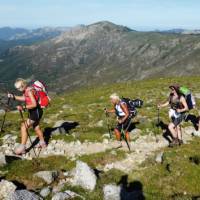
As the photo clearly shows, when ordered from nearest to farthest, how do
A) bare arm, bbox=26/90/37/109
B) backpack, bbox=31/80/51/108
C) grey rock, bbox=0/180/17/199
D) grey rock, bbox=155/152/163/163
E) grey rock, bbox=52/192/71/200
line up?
grey rock, bbox=52/192/71/200 → grey rock, bbox=0/180/17/199 → grey rock, bbox=155/152/163/163 → bare arm, bbox=26/90/37/109 → backpack, bbox=31/80/51/108

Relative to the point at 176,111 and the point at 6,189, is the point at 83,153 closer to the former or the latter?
the point at 176,111

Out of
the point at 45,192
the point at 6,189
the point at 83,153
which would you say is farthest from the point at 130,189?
the point at 83,153

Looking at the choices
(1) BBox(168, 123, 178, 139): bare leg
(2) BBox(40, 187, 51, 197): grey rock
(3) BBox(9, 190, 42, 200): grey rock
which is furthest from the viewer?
(1) BBox(168, 123, 178, 139): bare leg

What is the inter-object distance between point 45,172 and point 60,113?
17.2 meters

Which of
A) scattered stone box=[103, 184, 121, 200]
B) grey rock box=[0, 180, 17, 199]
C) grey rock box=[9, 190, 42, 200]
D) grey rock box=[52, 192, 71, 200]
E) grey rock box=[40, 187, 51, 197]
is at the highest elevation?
grey rock box=[9, 190, 42, 200]

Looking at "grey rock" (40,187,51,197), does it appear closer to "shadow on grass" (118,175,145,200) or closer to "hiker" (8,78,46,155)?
"shadow on grass" (118,175,145,200)

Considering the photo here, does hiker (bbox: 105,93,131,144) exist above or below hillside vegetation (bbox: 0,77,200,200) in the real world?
above

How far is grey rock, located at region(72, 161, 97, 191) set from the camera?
13927mm

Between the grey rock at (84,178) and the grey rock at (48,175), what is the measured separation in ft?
3.28

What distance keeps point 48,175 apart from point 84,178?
1.71 m

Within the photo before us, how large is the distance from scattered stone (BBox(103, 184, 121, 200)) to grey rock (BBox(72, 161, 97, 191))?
102 cm

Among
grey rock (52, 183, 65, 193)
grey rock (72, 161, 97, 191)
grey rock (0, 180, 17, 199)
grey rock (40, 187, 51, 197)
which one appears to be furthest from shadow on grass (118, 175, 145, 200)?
grey rock (0, 180, 17, 199)

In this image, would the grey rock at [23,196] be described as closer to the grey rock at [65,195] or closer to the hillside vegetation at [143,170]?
the grey rock at [65,195]

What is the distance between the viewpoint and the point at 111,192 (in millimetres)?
12781
